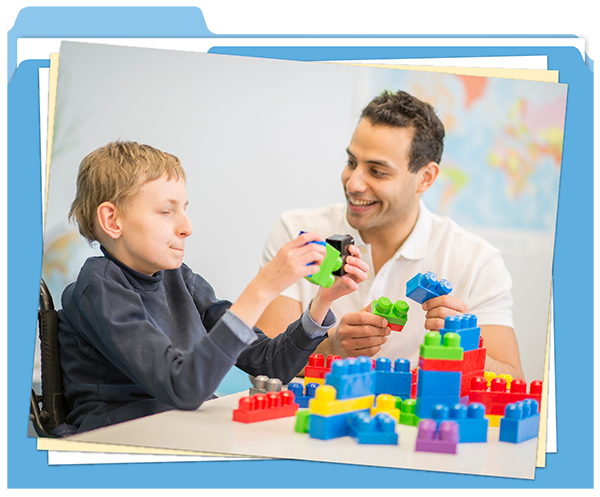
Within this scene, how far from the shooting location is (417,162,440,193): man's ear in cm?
194

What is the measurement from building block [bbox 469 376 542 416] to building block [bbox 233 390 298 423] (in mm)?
334

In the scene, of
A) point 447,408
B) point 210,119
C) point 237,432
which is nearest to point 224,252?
point 210,119

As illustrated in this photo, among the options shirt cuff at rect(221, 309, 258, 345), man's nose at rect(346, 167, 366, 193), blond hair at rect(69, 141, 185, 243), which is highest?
man's nose at rect(346, 167, 366, 193)

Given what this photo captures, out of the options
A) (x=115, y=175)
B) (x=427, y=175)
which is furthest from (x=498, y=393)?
(x=427, y=175)

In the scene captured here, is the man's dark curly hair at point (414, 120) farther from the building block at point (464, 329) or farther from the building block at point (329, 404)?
the building block at point (329, 404)

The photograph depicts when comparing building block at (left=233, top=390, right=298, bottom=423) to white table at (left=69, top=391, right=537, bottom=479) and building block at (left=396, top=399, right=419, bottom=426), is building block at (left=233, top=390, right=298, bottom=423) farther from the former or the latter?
building block at (left=396, top=399, right=419, bottom=426)

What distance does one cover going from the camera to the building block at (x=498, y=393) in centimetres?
113

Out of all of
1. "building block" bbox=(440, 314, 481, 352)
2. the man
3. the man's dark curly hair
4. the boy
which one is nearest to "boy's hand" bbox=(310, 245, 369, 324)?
the boy

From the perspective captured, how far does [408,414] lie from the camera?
1094mm

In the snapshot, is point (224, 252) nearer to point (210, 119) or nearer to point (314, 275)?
point (210, 119)

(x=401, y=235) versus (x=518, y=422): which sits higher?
(x=401, y=235)

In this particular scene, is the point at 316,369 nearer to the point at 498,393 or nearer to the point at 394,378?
the point at 394,378

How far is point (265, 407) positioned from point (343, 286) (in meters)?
0.34

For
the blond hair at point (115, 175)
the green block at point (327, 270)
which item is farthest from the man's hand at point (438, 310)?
the blond hair at point (115, 175)
